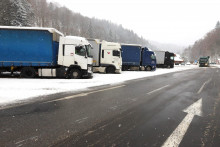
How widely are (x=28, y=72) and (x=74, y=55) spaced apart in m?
4.00

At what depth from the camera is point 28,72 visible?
474 inches

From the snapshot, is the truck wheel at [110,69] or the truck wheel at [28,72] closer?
the truck wheel at [28,72]

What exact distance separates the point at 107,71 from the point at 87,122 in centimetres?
1370

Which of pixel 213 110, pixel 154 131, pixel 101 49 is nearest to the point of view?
pixel 154 131

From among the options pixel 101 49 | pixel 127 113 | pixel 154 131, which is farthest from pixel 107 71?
pixel 154 131

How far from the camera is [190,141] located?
9.46ft

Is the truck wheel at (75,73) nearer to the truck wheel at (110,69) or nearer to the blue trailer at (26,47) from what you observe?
the blue trailer at (26,47)

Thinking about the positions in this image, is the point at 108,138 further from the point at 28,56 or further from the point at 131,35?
the point at 131,35

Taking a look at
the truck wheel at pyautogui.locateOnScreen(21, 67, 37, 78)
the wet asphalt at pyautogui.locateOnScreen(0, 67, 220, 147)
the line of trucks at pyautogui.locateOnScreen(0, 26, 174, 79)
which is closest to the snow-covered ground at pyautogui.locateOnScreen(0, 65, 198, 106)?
the wet asphalt at pyautogui.locateOnScreen(0, 67, 220, 147)

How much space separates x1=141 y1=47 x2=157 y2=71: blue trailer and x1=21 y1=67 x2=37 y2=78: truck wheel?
15.5m

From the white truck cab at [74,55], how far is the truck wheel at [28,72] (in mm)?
2257

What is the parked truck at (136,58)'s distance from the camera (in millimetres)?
21672

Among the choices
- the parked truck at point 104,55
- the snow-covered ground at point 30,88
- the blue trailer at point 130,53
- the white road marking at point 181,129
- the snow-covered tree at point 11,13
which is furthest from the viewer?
the snow-covered tree at point 11,13

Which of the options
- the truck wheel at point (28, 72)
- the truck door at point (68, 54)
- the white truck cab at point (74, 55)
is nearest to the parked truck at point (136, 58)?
the white truck cab at point (74, 55)
